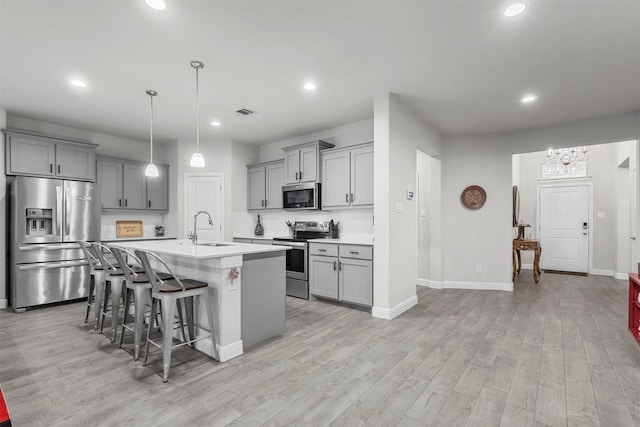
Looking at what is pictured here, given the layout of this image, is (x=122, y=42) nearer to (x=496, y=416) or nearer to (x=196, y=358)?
(x=196, y=358)

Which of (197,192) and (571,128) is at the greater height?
(571,128)

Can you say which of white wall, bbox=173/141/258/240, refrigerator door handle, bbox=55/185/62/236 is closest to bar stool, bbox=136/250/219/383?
refrigerator door handle, bbox=55/185/62/236

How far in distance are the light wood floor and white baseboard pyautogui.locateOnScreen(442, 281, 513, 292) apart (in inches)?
53.0

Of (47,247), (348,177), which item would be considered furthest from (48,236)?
(348,177)

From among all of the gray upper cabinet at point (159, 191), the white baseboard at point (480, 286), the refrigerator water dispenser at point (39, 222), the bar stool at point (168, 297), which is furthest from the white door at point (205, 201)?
the white baseboard at point (480, 286)

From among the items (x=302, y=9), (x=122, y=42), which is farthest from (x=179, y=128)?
(x=302, y=9)

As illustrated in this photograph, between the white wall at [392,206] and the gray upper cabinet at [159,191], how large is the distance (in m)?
4.11

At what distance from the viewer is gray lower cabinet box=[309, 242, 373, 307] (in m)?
3.99

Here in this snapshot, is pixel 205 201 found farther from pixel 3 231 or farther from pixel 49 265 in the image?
pixel 3 231

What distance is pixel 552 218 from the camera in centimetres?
714

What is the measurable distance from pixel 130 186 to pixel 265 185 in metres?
2.30

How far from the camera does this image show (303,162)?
16.9ft

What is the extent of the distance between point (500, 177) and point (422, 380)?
160 inches

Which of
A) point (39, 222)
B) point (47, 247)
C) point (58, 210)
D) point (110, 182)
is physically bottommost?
point (47, 247)
